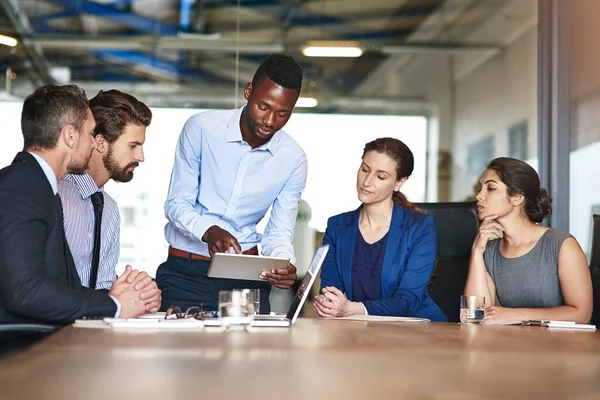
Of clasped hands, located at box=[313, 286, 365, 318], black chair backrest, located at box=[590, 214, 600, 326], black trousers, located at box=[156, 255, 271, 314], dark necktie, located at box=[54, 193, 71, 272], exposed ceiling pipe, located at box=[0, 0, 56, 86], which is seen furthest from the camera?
exposed ceiling pipe, located at box=[0, 0, 56, 86]

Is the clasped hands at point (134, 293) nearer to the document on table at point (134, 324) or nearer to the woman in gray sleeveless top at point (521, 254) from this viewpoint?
the document on table at point (134, 324)

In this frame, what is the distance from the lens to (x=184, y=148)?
132 inches

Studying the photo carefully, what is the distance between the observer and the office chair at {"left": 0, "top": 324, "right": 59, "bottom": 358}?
5.12ft

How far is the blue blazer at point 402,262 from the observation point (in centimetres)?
326

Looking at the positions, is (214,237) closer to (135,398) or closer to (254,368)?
(254,368)

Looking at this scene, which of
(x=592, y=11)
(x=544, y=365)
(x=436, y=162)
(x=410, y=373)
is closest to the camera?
(x=410, y=373)

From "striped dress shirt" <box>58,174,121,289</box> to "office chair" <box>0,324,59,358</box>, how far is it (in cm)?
80

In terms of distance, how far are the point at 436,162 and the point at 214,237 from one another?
2.76m

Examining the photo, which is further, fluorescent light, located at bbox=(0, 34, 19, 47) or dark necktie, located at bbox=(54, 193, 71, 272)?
fluorescent light, located at bbox=(0, 34, 19, 47)

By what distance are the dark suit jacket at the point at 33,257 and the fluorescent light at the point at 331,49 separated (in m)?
3.43

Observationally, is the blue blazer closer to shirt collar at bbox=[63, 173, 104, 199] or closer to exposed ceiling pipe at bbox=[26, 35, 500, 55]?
shirt collar at bbox=[63, 173, 104, 199]

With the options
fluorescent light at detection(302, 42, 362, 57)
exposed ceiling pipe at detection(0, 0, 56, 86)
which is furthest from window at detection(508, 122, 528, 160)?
exposed ceiling pipe at detection(0, 0, 56, 86)

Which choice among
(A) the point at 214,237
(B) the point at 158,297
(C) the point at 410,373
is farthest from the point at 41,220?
(C) the point at 410,373

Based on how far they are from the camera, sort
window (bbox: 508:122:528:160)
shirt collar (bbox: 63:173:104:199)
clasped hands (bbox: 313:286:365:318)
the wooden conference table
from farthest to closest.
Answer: window (bbox: 508:122:528:160), shirt collar (bbox: 63:173:104:199), clasped hands (bbox: 313:286:365:318), the wooden conference table
